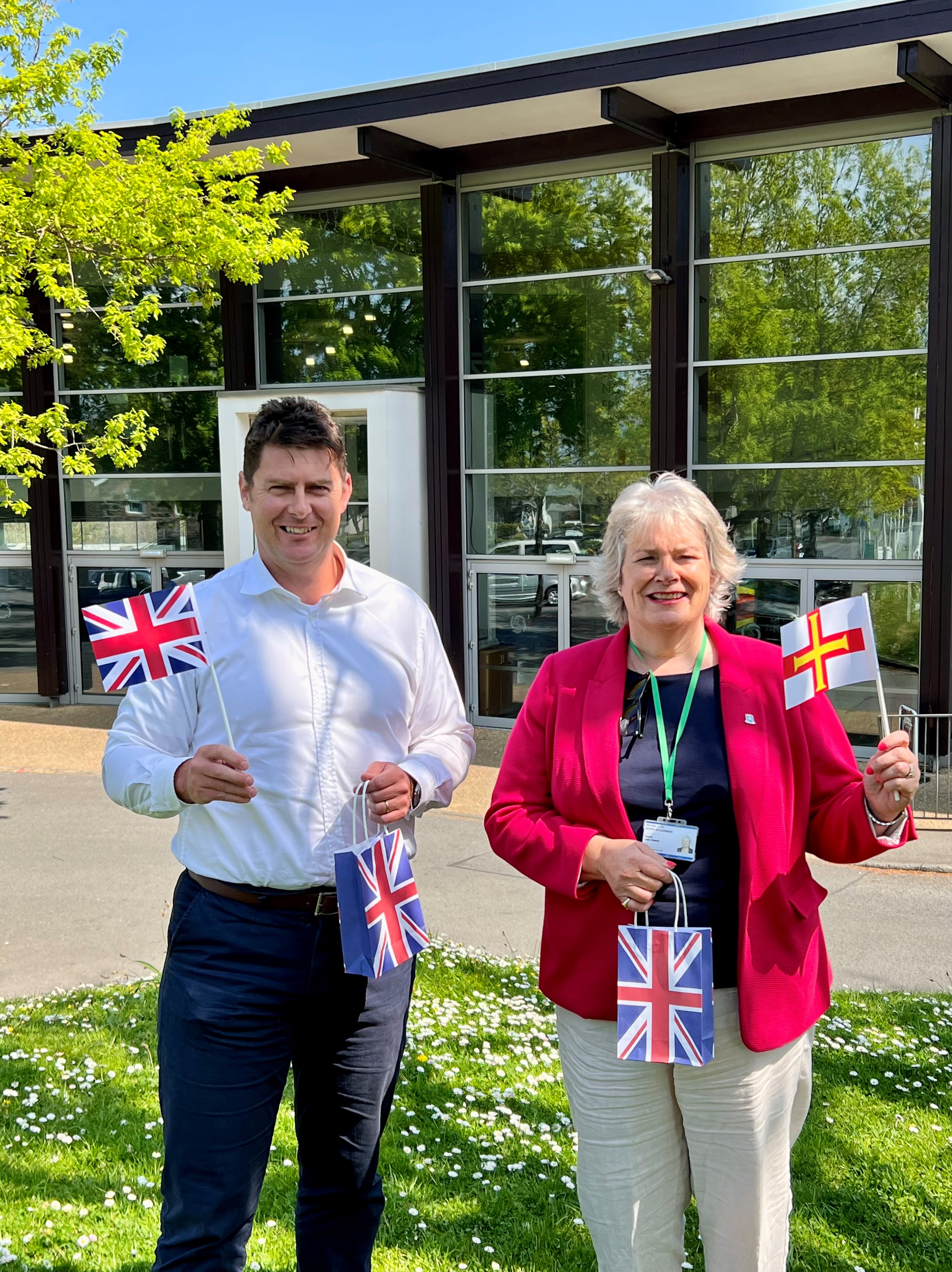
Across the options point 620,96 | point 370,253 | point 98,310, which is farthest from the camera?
point 98,310

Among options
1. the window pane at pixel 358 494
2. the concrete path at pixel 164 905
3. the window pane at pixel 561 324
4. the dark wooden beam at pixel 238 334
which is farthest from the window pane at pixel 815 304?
the concrete path at pixel 164 905

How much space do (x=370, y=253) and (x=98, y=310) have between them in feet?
14.8

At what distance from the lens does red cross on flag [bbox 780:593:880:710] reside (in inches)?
109

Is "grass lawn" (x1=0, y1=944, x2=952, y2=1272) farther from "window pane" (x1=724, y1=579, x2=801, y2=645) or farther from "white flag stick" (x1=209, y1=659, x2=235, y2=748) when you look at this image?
"window pane" (x1=724, y1=579, x2=801, y2=645)

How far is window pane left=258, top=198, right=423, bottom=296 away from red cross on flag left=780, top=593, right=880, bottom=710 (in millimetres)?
14198

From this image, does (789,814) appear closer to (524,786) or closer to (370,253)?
(524,786)

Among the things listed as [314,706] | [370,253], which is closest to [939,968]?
[314,706]

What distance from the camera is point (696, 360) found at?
14711 millimetres

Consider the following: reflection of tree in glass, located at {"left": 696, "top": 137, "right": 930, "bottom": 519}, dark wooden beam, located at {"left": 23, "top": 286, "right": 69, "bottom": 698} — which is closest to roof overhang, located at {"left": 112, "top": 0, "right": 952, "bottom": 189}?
reflection of tree in glass, located at {"left": 696, "top": 137, "right": 930, "bottom": 519}

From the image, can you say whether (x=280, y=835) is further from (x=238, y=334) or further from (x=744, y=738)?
(x=238, y=334)

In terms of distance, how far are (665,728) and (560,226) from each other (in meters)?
13.7

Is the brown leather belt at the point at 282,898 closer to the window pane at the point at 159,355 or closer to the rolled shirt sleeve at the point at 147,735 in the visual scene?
the rolled shirt sleeve at the point at 147,735

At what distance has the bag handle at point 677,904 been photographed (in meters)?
2.67

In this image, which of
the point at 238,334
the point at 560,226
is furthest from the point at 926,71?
the point at 238,334
